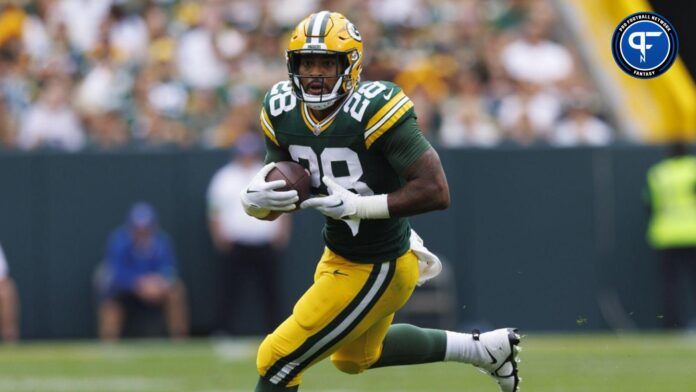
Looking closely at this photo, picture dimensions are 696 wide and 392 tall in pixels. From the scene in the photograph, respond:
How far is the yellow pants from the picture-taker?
554cm

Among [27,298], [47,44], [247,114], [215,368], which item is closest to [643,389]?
[215,368]

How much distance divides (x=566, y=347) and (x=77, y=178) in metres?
4.17

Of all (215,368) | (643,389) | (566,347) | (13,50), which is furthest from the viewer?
(13,50)

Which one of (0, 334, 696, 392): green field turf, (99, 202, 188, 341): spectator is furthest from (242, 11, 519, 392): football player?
(99, 202, 188, 341): spectator

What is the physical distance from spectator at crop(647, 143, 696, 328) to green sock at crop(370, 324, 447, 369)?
544 centimetres

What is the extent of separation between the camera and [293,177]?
552 centimetres

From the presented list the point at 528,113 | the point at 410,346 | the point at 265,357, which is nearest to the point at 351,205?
the point at 265,357

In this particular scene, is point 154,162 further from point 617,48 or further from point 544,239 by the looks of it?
point 617,48

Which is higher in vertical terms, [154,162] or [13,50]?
[13,50]

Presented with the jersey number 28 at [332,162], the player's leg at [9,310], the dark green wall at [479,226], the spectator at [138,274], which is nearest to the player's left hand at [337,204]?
the jersey number 28 at [332,162]

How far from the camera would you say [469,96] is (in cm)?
1161

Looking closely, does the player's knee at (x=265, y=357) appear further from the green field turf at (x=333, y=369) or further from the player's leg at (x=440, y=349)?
the green field turf at (x=333, y=369)

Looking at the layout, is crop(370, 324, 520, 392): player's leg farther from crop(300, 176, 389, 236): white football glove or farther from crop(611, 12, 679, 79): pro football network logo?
crop(611, 12, 679, 79): pro football network logo

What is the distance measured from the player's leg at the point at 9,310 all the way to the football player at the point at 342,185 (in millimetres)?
6073
